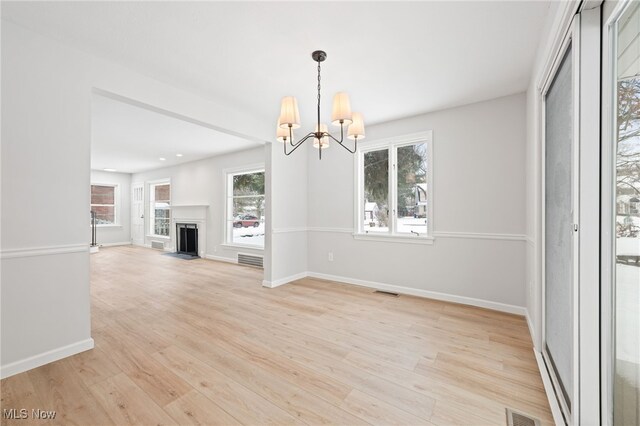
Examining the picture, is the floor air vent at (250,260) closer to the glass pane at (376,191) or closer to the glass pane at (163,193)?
the glass pane at (376,191)

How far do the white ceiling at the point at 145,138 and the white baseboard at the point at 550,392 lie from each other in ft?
13.4

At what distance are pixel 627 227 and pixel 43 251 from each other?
11.4ft

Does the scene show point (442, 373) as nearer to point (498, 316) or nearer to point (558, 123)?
point (498, 316)

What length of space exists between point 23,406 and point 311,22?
3074mm

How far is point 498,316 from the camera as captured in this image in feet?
9.69

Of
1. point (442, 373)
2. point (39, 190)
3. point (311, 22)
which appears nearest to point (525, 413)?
point (442, 373)

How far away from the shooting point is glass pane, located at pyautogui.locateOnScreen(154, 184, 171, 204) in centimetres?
818

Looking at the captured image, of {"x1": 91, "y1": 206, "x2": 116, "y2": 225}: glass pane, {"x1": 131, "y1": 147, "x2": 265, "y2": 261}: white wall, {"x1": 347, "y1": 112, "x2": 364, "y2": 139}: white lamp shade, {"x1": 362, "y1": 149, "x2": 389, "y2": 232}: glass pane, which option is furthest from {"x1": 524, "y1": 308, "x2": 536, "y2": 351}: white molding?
{"x1": 91, "y1": 206, "x2": 116, "y2": 225}: glass pane

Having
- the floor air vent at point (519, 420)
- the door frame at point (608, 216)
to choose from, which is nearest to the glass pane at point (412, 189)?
the floor air vent at point (519, 420)

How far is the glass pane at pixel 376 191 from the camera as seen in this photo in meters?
4.05

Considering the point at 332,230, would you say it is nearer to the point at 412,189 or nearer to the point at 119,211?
the point at 412,189

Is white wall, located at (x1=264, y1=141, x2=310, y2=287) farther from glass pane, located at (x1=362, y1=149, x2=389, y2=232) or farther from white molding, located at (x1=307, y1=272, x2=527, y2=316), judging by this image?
glass pane, located at (x1=362, y1=149, x2=389, y2=232)

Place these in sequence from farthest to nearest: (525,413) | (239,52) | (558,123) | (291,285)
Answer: (291,285) → (239,52) → (558,123) → (525,413)

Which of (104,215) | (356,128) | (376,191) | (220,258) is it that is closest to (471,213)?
(376,191)
